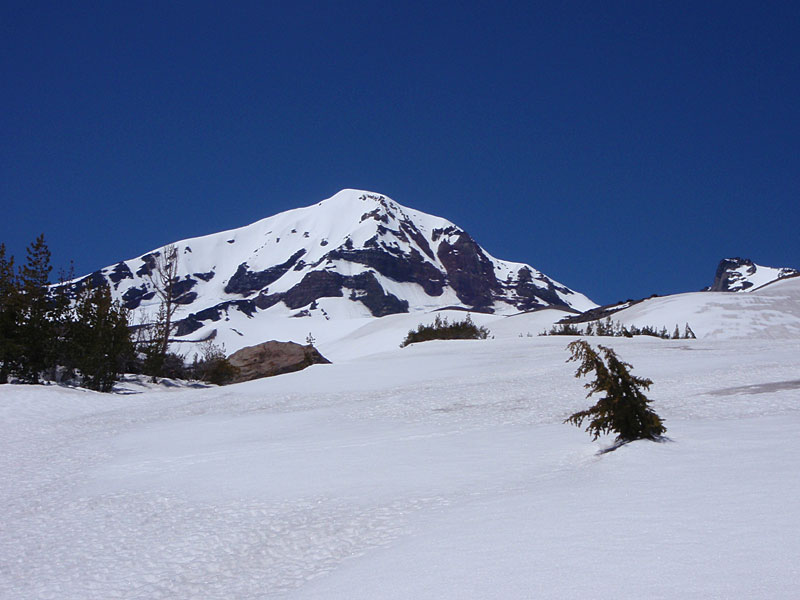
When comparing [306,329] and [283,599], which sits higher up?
[306,329]

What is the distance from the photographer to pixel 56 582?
6.46m

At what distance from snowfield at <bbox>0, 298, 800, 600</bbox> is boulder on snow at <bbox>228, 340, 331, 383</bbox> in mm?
16411

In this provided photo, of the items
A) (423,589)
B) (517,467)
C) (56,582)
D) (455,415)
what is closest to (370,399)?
(455,415)

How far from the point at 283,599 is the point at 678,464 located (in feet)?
16.4

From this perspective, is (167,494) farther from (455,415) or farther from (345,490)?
(455,415)

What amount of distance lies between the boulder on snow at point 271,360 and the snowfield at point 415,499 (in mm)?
16411

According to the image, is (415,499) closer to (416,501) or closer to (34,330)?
(416,501)

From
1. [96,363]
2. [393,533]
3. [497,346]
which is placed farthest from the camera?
[497,346]

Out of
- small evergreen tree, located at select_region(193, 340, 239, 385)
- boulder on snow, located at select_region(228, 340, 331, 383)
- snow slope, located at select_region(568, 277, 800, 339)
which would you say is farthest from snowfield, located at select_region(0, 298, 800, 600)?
snow slope, located at select_region(568, 277, 800, 339)

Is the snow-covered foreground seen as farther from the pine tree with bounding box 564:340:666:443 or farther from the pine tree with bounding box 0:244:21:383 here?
the pine tree with bounding box 0:244:21:383

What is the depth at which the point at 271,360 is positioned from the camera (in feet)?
116

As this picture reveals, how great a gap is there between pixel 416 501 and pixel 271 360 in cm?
2796

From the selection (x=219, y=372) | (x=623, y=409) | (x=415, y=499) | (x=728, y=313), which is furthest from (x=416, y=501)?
(x=728, y=313)

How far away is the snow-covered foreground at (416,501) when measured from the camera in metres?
5.04
